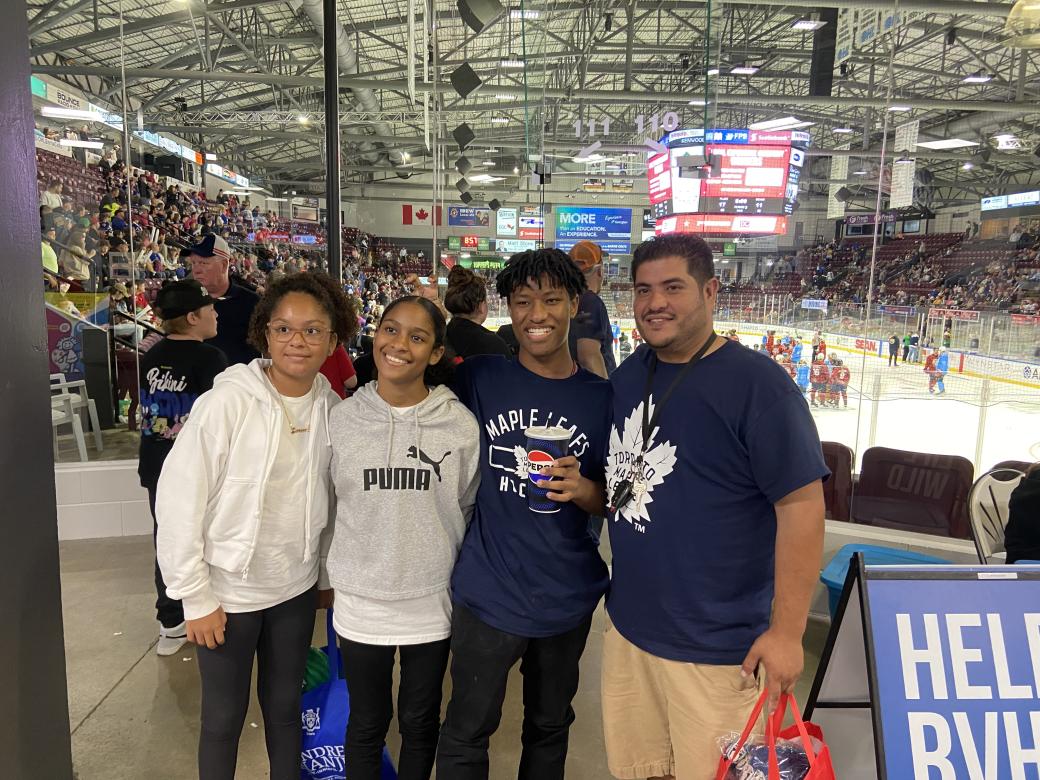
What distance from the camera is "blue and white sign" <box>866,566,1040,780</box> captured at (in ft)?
4.59

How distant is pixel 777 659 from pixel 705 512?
12.5 inches

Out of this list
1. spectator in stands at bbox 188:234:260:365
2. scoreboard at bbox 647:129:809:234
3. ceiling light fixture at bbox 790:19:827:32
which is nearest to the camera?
spectator in stands at bbox 188:234:260:365

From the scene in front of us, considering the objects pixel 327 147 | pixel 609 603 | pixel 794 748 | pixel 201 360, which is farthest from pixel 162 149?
pixel 794 748

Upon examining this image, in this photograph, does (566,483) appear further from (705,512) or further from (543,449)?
(705,512)

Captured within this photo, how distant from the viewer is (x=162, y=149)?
472cm

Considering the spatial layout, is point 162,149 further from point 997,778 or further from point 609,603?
point 997,778

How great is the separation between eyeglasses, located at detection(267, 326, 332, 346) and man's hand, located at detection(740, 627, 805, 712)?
122 centimetres

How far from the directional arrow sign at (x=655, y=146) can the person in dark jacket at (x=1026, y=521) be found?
2622 millimetres

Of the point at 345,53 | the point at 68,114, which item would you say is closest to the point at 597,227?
the point at 68,114

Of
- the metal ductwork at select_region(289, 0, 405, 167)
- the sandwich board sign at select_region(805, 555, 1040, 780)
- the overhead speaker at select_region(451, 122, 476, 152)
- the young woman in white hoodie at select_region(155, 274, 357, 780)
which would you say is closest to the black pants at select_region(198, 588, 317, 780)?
the young woman in white hoodie at select_region(155, 274, 357, 780)

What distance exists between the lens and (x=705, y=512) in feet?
4.54

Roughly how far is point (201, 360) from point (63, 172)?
2848 mm

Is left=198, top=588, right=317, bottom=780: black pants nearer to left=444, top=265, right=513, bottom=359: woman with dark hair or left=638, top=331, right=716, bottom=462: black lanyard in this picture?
left=638, top=331, right=716, bottom=462: black lanyard

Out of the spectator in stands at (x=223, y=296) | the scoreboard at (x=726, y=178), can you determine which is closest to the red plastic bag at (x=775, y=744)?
the scoreboard at (x=726, y=178)
